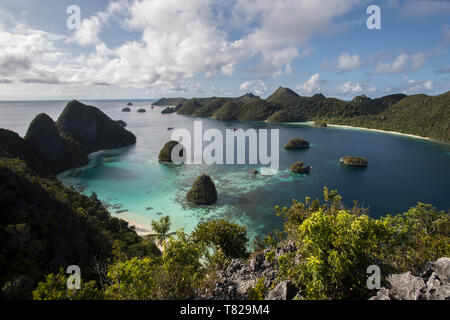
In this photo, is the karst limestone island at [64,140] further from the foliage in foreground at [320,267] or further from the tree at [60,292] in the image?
the foliage in foreground at [320,267]

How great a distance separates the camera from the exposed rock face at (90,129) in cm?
10154

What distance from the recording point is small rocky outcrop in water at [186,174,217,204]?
4772 centimetres

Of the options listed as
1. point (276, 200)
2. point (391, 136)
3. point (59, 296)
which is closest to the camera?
point (59, 296)

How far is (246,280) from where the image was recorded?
15.3 m

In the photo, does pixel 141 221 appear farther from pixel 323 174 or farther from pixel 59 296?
pixel 323 174

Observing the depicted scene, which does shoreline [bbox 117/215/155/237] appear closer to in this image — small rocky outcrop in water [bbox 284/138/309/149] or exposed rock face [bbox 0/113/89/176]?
exposed rock face [bbox 0/113/89/176]

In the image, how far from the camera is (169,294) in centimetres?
1117

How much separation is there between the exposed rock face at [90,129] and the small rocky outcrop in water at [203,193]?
74.2m

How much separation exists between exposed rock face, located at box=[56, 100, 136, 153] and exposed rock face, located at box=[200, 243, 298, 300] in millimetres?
102865

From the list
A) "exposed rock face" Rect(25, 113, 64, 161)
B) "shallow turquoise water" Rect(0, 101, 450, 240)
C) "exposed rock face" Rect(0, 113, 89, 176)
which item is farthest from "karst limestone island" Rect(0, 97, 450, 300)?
"exposed rock face" Rect(25, 113, 64, 161)

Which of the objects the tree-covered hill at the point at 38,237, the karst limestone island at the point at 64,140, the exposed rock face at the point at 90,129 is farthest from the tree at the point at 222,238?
the exposed rock face at the point at 90,129

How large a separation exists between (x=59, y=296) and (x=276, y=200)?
43.9 meters

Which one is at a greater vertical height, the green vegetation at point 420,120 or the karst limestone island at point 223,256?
the green vegetation at point 420,120
